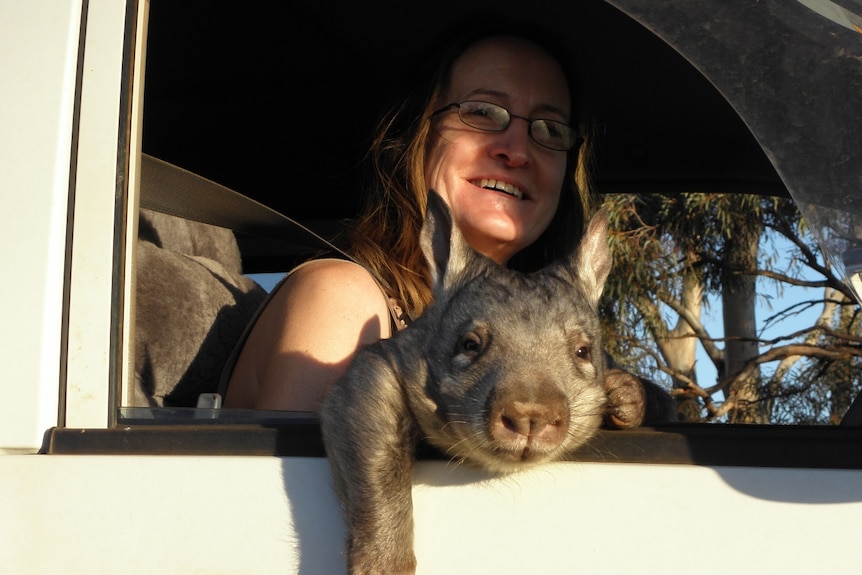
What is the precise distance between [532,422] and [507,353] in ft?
0.85

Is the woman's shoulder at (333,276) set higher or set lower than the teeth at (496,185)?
lower

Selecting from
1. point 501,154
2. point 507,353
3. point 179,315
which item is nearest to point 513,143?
point 501,154

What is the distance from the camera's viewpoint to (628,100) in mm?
3840

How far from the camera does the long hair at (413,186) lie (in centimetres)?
322

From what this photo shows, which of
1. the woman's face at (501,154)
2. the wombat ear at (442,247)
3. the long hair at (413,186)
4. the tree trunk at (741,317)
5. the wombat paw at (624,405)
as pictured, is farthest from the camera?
the tree trunk at (741,317)

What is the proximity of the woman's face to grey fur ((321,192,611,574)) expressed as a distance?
768mm

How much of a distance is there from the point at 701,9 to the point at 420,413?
0.96 meters

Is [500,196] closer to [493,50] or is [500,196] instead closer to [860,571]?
[493,50]

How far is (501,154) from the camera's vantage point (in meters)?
3.36

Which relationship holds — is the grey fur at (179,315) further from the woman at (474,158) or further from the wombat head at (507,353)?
the wombat head at (507,353)

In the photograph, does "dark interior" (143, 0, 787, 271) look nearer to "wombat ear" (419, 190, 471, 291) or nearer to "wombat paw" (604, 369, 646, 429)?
"wombat ear" (419, 190, 471, 291)

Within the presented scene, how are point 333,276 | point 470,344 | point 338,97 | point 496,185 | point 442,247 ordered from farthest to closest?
point 338,97 < point 496,185 < point 333,276 < point 442,247 < point 470,344

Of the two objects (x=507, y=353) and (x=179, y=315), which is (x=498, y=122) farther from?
(x=507, y=353)

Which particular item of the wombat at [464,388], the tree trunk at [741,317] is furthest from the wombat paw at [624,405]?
the tree trunk at [741,317]
